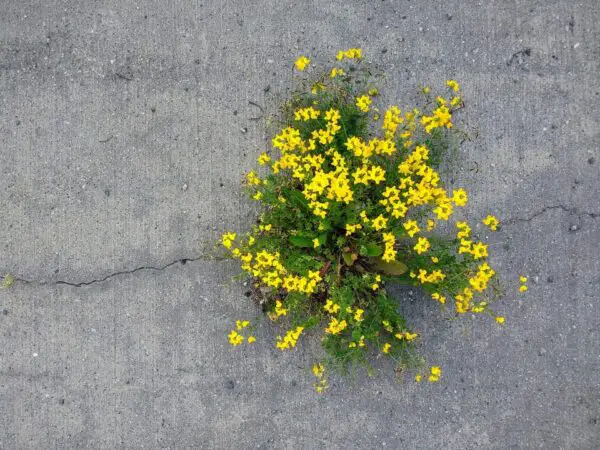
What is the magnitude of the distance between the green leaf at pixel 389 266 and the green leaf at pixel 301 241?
0.37m

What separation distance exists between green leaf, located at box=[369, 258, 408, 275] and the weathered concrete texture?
1.42 ft

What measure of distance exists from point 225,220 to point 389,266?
3.37 feet

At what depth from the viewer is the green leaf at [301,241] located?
3004 millimetres

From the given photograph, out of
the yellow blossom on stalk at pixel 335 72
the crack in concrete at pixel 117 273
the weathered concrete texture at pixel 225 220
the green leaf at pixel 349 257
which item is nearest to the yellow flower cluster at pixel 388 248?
the green leaf at pixel 349 257

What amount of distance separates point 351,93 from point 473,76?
0.77 meters

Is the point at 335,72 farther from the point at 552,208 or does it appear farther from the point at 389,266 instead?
the point at 552,208

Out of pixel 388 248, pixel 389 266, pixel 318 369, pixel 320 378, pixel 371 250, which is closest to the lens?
pixel 388 248

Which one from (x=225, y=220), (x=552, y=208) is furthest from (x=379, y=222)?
(x=552, y=208)

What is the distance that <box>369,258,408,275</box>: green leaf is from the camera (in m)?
3.02

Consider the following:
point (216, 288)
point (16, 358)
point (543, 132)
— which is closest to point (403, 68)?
point (543, 132)

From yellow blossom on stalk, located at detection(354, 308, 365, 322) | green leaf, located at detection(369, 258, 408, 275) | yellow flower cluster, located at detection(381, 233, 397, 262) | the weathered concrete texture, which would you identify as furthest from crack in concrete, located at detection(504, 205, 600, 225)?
yellow blossom on stalk, located at detection(354, 308, 365, 322)

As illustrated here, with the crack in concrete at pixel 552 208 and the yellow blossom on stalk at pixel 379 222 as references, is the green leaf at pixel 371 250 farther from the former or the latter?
the crack in concrete at pixel 552 208

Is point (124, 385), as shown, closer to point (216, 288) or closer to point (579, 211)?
point (216, 288)

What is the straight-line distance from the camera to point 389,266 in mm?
3049
